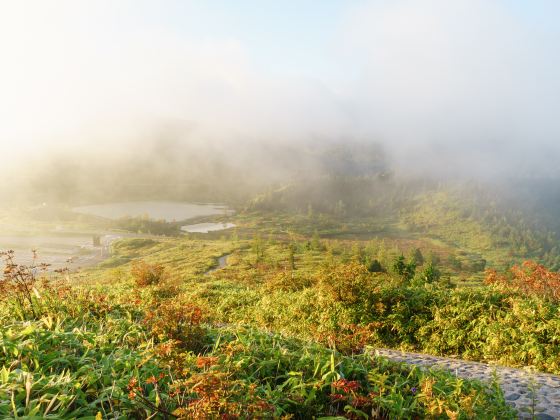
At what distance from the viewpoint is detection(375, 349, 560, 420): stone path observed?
6.35 meters

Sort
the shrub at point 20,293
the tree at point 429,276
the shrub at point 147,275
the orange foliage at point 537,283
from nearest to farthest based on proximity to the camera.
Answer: the shrub at point 20,293 → the orange foliage at point 537,283 → the shrub at point 147,275 → the tree at point 429,276

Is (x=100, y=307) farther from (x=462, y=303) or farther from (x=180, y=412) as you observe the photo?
(x=462, y=303)

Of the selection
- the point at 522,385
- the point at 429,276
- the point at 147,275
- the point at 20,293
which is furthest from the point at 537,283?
the point at 429,276

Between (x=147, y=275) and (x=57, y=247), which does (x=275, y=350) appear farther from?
(x=57, y=247)

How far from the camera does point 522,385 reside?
24.2ft

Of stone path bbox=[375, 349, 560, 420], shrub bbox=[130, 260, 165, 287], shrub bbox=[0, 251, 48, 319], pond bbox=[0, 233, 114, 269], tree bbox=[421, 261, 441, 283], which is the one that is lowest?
pond bbox=[0, 233, 114, 269]

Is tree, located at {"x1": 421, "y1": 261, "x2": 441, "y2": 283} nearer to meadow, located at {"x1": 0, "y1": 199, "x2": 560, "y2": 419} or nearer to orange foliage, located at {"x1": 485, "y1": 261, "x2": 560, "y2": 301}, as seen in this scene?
orange foliage, located at {"x1": 485, "y1": 261, "x2": 560, "y2": 301}

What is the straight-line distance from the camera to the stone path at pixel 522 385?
6348mm

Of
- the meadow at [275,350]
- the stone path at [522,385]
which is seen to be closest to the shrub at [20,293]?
the meadow at [275,350]

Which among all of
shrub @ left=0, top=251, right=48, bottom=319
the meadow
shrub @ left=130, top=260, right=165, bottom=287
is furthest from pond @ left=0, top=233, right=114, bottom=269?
the meadow

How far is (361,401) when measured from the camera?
199 inches

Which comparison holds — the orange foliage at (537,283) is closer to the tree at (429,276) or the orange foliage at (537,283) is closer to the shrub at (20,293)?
the tree at (429,276)

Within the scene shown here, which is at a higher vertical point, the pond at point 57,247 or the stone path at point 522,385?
the stone path at point 522,385

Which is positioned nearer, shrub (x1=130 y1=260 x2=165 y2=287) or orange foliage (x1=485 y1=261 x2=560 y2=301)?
orange foliage (x1=485 y1=261 x2=560 y2=301)
